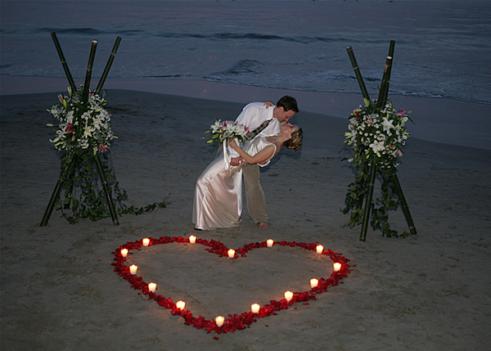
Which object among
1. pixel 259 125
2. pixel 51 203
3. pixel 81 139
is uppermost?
pixel 259 125

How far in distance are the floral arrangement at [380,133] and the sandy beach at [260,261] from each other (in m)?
1.37

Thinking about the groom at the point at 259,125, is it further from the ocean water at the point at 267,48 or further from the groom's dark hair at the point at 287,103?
the ocean water at the point at 267,48

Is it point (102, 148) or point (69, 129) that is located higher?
point (69, 129)

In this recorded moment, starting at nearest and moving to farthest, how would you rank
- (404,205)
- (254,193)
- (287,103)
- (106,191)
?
(287,103) → (404,205) → (106,191) → (254,193)

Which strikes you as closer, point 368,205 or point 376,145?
point 376,145

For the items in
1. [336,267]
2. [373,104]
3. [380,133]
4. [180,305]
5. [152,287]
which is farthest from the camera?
[373,104]

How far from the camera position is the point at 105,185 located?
34.8 feet

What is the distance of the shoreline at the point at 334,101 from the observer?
18906 millimetres

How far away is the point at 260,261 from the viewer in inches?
372

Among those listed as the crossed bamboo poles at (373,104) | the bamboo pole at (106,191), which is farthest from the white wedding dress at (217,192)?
the crossed bamboo poles at (373,104)

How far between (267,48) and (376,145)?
34.9 metres

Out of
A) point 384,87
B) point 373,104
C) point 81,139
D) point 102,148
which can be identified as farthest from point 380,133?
point 81,139

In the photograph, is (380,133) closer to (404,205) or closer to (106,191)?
(404,205)

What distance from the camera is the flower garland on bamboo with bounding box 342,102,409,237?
9922 mm
